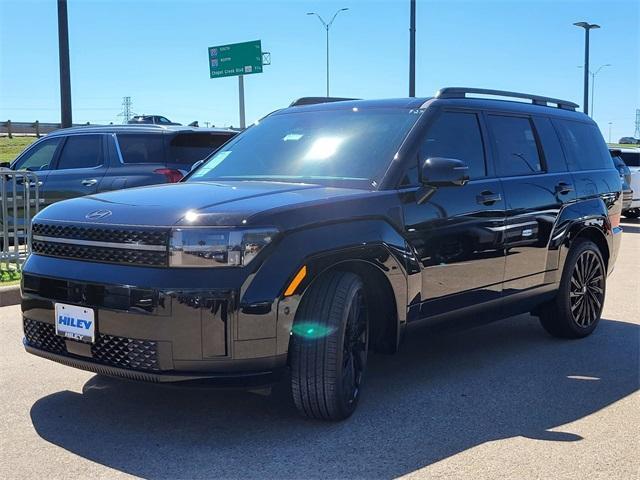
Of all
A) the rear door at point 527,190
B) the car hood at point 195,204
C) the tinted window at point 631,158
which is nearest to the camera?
the car hood at point 195,204

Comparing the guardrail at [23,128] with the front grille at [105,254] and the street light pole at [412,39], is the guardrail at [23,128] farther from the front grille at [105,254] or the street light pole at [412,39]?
the front grille at [105,254]

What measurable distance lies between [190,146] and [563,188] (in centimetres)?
567

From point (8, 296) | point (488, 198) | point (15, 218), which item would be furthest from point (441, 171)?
point (15, 218)

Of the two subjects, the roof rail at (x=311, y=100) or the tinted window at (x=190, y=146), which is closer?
the roof rail at (x=311, y=100)

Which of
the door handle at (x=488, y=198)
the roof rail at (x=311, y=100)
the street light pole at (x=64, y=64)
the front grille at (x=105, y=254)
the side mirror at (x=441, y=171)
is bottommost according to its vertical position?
the front grille at (x=105, y=254)

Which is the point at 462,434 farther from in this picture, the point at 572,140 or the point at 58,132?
the point at 58,132

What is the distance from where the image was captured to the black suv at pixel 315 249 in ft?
11.5

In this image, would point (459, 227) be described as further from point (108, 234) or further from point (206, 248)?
point (108, 234)

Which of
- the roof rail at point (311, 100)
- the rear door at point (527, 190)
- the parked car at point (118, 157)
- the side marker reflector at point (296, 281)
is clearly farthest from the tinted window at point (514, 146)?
the parked car at point (118, 157)

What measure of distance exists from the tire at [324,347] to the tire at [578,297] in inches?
104

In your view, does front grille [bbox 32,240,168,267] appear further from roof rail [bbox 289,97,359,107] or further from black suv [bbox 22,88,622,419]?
roof rail [bbox 289,97,359,107]

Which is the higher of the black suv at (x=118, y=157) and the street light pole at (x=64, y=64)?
the street light pole at (x=64, y=64)

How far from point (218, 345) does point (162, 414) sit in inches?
34.9

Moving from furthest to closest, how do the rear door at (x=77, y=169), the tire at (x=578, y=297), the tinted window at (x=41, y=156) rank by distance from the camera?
the tinted window at (x=41, y=156) → the rear door at (x=77, y=169) → the tire at (x=578, y=297)
